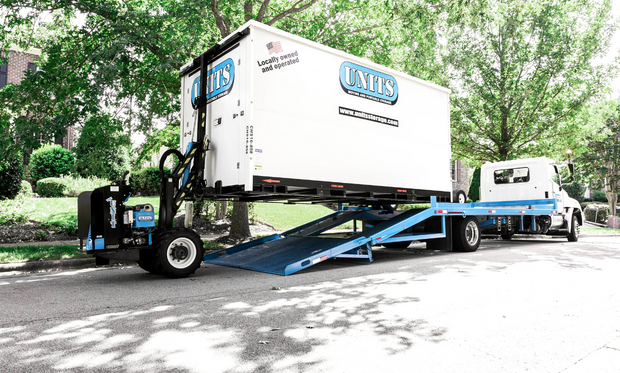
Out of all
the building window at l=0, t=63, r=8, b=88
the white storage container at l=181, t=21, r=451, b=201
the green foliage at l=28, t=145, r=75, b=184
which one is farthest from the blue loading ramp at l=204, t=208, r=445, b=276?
the building window at l=0, t=63, r=8, b=88

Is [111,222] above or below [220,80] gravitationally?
below

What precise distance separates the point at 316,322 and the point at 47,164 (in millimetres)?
21282

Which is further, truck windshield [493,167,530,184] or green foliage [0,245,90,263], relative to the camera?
truck windshield [493,167,530,184]

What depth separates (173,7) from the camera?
9562 millimetres

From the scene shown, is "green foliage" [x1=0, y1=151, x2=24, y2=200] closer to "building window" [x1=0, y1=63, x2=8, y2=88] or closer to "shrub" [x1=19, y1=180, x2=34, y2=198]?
"shrub" [x1=19, y1=180, x2=34, y2=198]

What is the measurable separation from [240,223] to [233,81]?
225 inches

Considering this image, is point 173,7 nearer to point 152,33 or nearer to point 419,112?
point 152,33

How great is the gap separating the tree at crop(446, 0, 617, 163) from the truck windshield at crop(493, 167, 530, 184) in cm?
545

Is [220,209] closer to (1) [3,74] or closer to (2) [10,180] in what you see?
(2) [10,180]

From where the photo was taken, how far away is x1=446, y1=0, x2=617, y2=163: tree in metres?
17.7

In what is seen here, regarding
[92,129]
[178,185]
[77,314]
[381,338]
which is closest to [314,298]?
[381,338]

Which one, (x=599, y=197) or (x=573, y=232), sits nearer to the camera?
(x=573, y=232)

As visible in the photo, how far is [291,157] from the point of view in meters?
7.17

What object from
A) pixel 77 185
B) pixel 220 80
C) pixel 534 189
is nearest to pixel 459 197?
pixel 534 189
